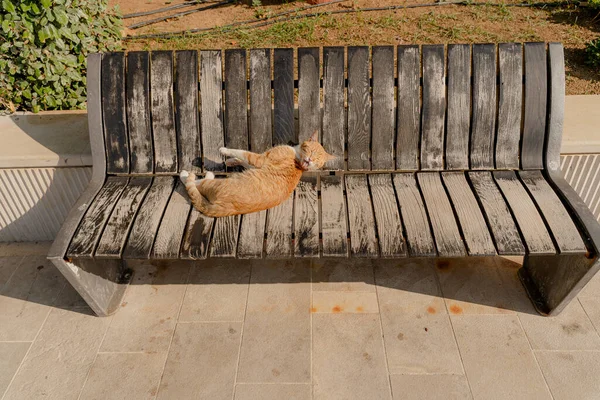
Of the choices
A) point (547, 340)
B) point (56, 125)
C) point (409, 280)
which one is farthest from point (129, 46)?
point (547, 340)

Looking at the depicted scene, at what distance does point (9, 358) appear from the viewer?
2648 millimetres

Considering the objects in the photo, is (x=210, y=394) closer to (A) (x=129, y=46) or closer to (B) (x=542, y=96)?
(B) (x=542, y=96)

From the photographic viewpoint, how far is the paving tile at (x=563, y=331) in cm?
262

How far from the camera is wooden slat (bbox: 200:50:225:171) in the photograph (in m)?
2.89

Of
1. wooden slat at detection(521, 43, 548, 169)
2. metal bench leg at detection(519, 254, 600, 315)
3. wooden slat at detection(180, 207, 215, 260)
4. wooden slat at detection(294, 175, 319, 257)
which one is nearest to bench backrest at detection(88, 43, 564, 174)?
wooden slat at detection(521, 43, 548, 169)

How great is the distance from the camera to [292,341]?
2686mm

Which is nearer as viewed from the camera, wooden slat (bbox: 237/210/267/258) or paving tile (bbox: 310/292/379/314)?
wooden slat (bbox: 237/210/267/258)

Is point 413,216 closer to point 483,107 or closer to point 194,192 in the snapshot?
point 483,107

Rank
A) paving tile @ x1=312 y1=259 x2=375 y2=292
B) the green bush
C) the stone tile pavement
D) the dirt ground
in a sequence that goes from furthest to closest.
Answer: the dirt ground → the green bush → paving tile @ x1=312 y1=259 x2=375 y2=292 → the stone tile pavement

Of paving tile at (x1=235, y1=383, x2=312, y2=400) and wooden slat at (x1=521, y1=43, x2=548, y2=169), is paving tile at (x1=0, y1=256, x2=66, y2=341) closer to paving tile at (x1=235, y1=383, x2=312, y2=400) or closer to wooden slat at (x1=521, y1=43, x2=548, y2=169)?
paving tile at (x1=235, y1=383, x2=312, y2=400)

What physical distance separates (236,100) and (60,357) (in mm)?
1892

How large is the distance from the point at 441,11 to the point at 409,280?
13.6 feet

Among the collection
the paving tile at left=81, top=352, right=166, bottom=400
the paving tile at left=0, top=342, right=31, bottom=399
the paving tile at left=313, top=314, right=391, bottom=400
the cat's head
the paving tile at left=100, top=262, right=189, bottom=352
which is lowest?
the paving tile at left=313, top=314, right=391, bottom=400

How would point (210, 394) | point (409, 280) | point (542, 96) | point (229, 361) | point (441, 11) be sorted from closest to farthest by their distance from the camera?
point (210, 394)
point (229, 361)
point (542, 96)
point (409, 280)
point (441, 11)
